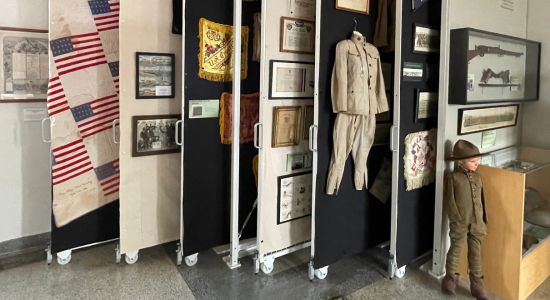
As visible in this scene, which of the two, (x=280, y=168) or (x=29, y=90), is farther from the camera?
(x=29, y=90)

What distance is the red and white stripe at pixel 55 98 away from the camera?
2.70m

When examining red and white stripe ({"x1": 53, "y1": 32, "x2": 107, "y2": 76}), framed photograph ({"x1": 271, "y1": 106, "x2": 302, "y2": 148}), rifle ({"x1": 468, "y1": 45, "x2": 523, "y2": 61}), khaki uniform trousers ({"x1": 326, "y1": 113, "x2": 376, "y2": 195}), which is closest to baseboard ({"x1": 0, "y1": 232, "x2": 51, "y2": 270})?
red and white stripe ({"x1": 53, "y1": 32, "x2": 107, "y2": 76})

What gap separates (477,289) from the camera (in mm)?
2496

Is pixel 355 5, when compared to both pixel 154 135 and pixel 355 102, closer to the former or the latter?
pixel 355 102

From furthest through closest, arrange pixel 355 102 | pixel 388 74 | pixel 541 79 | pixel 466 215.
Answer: pixel 541 79, pixel 388 74, pixel 466 215, pixel 355 102

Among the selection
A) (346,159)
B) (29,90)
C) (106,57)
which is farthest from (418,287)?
(29,90)

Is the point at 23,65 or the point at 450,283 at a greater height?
the point at 23,65

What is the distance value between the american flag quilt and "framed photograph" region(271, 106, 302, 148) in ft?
3.99

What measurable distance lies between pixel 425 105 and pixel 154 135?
6.17ft

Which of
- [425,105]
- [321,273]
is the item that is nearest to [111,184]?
[321,273]

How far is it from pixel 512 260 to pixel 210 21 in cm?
246

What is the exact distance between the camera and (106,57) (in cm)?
286

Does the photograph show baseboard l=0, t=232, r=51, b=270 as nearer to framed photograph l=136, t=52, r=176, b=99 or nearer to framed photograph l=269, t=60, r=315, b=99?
framed photograph l=136, t=52, r=176, b=99

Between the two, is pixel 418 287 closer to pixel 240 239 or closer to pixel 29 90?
pixel 240 239
